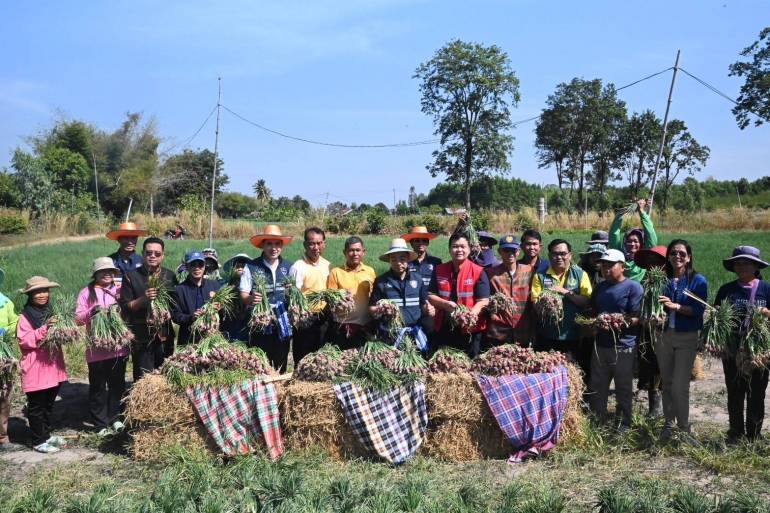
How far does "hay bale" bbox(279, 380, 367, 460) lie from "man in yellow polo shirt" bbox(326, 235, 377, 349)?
1021 millimetres

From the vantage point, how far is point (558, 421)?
543cm

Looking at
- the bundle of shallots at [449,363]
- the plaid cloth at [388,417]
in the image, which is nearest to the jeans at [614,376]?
the bundle of shallots at [449,363]

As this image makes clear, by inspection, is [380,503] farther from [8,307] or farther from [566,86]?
[566,86]

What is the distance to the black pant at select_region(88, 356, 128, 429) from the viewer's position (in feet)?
20.7

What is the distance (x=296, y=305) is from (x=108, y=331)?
1.86 metres

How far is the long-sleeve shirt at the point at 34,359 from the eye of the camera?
5773 millimetres

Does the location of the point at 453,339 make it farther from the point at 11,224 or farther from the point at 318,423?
the point at 11,224

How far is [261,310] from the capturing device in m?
6.12

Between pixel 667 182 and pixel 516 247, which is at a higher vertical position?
pixel 667 182

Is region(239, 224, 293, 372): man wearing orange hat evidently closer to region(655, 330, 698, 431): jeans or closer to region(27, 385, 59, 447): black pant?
region(27, 385, 59, 447): black pant

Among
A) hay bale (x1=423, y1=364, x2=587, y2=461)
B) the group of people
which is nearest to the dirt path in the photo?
the group of people

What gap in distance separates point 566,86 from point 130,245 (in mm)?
41821

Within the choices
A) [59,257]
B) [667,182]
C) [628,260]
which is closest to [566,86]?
[667,182]

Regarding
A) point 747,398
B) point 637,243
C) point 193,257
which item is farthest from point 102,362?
point 747,398
